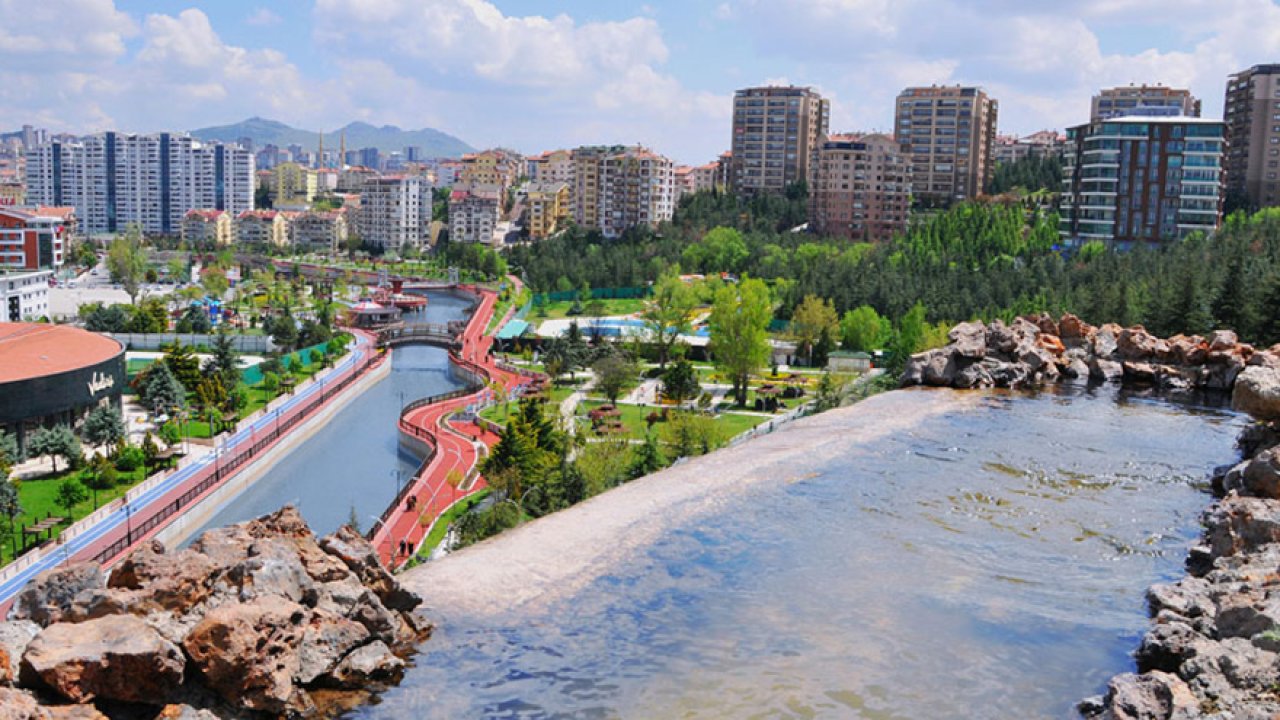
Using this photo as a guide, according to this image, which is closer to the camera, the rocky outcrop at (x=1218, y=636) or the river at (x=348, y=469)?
A: the rocky outcrop at (x=1218, y=636)

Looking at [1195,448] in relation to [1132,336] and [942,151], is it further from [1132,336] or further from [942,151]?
[942,151]

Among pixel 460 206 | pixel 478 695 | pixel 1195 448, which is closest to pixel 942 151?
pixel 460 206

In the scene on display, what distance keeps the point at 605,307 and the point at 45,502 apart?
36800 mm

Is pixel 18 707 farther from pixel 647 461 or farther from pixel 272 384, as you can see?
pixel 272 384

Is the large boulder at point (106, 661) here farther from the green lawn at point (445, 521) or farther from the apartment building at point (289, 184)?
the apartment building at point (289, 184)

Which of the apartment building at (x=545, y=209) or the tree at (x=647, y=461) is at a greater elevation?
the apartment building at (x=545, y=209)

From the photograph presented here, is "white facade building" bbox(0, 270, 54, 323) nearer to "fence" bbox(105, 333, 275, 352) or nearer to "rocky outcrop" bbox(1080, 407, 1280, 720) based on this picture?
"fence" bbox(105, 333, 275, 352)

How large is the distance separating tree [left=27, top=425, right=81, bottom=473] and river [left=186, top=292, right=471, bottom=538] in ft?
12.3

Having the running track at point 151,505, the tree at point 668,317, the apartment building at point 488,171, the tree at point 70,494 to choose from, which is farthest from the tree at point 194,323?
the apartment building at point 488,171

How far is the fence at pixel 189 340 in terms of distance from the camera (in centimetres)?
4994

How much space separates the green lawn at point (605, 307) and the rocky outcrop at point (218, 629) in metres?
46.9

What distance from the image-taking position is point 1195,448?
25.2 m

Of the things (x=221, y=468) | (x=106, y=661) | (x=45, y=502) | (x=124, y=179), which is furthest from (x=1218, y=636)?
(x=124, y=179)

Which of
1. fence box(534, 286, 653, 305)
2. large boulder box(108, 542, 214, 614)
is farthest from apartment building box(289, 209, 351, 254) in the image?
large boulder box(108, 542, 214, 614)
